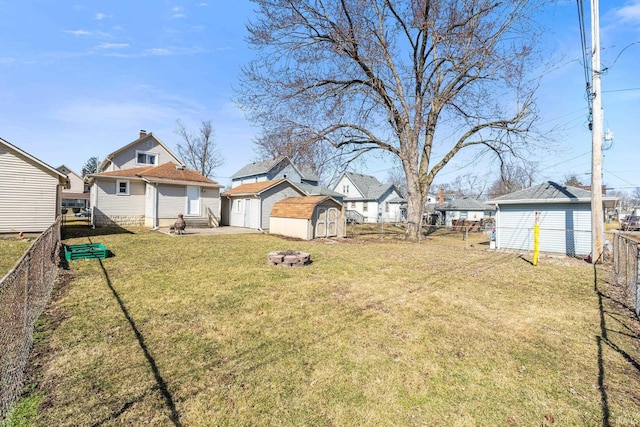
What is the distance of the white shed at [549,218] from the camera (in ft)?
44.4

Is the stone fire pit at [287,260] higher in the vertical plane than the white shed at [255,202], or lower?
lower

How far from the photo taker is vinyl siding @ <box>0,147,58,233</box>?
1251 cm

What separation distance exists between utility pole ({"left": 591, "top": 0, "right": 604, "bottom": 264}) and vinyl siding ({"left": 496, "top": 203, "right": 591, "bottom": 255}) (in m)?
1.78

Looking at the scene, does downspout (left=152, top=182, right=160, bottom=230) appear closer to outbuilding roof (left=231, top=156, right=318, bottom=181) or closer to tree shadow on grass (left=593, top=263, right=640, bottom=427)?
outbuilding roof (left=231, top=156, right=318, bottom=181)

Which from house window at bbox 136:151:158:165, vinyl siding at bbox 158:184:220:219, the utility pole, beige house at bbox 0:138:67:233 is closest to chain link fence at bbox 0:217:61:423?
beige house at bbox 0:138:67:233

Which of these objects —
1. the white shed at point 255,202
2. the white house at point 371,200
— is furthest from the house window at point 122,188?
the white house at point 371,200

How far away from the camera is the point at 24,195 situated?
12891 millimetres

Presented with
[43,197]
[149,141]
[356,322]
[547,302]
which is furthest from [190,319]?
[149,141]

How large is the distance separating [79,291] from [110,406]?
4459 millimetres

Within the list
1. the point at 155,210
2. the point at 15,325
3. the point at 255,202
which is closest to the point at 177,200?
the point at 155,210

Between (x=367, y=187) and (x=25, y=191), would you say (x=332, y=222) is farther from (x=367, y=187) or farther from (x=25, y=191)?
(x=367, y=187)

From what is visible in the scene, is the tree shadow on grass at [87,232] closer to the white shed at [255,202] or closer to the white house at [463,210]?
the white shed at [255,202]

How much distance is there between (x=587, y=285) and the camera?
787 cm

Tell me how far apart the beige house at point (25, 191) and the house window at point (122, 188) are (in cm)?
525
